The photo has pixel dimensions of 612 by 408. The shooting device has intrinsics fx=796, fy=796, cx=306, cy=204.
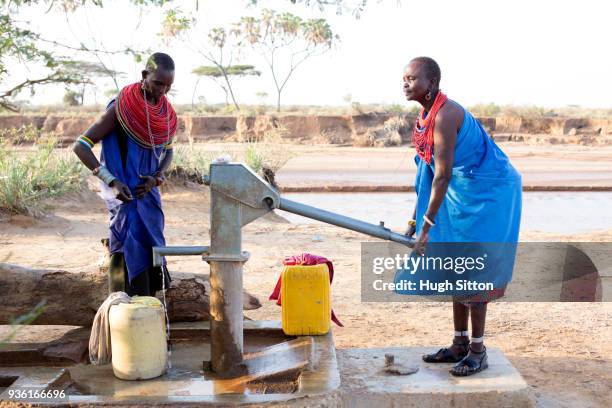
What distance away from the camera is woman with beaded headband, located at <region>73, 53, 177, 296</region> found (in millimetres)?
3730

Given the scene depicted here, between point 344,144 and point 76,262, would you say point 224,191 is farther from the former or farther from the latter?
point 344,144

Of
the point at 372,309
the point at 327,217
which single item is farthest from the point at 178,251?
the point at 372,309

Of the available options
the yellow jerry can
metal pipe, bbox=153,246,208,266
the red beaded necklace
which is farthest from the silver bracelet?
the yellow jerry can

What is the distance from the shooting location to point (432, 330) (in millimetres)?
5070

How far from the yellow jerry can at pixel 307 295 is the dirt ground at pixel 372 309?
900 mm

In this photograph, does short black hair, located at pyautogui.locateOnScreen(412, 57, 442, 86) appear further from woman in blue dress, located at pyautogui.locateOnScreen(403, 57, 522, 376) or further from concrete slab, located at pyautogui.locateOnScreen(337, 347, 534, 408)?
concrete slab, located at pyautogui.locateOnScreen(337, 347, 534, 408)

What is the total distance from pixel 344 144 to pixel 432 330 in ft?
66.2

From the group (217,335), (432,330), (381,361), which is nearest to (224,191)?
(217,335)

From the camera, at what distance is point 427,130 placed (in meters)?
3.54

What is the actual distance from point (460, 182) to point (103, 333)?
1733 millimetres

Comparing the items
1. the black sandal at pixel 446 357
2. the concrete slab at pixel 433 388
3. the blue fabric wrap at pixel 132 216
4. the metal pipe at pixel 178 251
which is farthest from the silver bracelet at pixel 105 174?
the black sandal at pixel 446 357

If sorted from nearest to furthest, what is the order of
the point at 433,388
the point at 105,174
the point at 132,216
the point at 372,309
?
the point at 433,388
the point at 105,174
the point at 132,216
the point at 372,309

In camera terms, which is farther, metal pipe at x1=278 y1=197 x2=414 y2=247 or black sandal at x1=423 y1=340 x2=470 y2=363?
black sandal at x1=423 y1=340 x2=470 y2=363

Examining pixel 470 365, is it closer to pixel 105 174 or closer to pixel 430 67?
pixel 430 67
